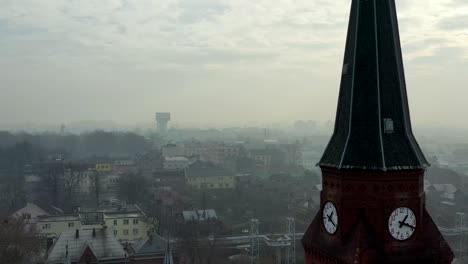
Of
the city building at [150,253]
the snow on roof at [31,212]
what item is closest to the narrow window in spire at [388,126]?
the city building at [150,253]

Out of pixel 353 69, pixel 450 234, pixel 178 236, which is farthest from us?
pixel 450 234

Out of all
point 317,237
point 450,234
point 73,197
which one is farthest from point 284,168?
point 317,237

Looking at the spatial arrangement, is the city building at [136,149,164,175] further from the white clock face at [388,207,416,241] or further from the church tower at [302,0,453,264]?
the white clock face at [388,207,416,241]

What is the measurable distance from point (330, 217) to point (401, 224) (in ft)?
5.39

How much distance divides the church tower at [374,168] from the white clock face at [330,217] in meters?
0.02

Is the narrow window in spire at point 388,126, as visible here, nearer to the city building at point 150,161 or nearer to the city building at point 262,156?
the city building at point 150,161

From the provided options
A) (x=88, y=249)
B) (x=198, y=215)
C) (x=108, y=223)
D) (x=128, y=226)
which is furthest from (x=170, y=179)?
(x=88, y=249)

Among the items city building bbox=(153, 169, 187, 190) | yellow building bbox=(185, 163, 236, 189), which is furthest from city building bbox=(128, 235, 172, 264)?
yellow building bbox=(185, 163, 236, 189)

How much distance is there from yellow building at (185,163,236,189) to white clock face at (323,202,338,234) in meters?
79.9

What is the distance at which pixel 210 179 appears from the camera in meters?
94.2

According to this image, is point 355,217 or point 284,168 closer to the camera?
point 355,217

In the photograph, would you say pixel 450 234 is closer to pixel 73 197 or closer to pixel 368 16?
pixel 368 16

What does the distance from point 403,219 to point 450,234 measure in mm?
49567

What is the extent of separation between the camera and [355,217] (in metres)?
11.5
